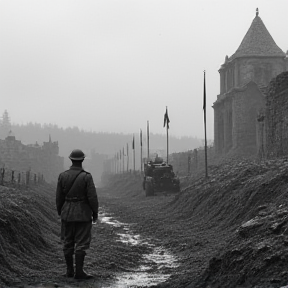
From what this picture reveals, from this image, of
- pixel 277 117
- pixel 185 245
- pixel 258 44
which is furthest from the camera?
pixel 258 44

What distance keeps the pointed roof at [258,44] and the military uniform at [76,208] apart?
1561 inches

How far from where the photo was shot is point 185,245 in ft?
36.6

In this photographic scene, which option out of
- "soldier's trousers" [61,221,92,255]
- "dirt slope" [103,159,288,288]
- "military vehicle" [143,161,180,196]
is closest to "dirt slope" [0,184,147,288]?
"soldier's trousers" [61,221,92,255]

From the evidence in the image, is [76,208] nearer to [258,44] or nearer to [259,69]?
[259,69]

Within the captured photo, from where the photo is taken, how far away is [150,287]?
7.00 m

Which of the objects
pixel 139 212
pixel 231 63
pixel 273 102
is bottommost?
pixel 139 212

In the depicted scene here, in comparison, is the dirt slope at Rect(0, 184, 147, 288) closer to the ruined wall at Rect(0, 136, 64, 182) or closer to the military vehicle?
the military vehicle

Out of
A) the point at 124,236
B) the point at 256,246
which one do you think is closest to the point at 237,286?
the point at 256,246

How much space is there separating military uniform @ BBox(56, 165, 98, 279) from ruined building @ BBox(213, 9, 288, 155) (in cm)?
3446

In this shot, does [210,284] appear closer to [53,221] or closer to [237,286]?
[237,286]

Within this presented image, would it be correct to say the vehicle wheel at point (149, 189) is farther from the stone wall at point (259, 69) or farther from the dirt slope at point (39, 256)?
the stone wall at point (259, 69)

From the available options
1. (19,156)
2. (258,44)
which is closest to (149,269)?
(258,44)

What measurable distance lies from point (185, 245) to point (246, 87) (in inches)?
1342

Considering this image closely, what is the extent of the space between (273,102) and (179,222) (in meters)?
12.8
